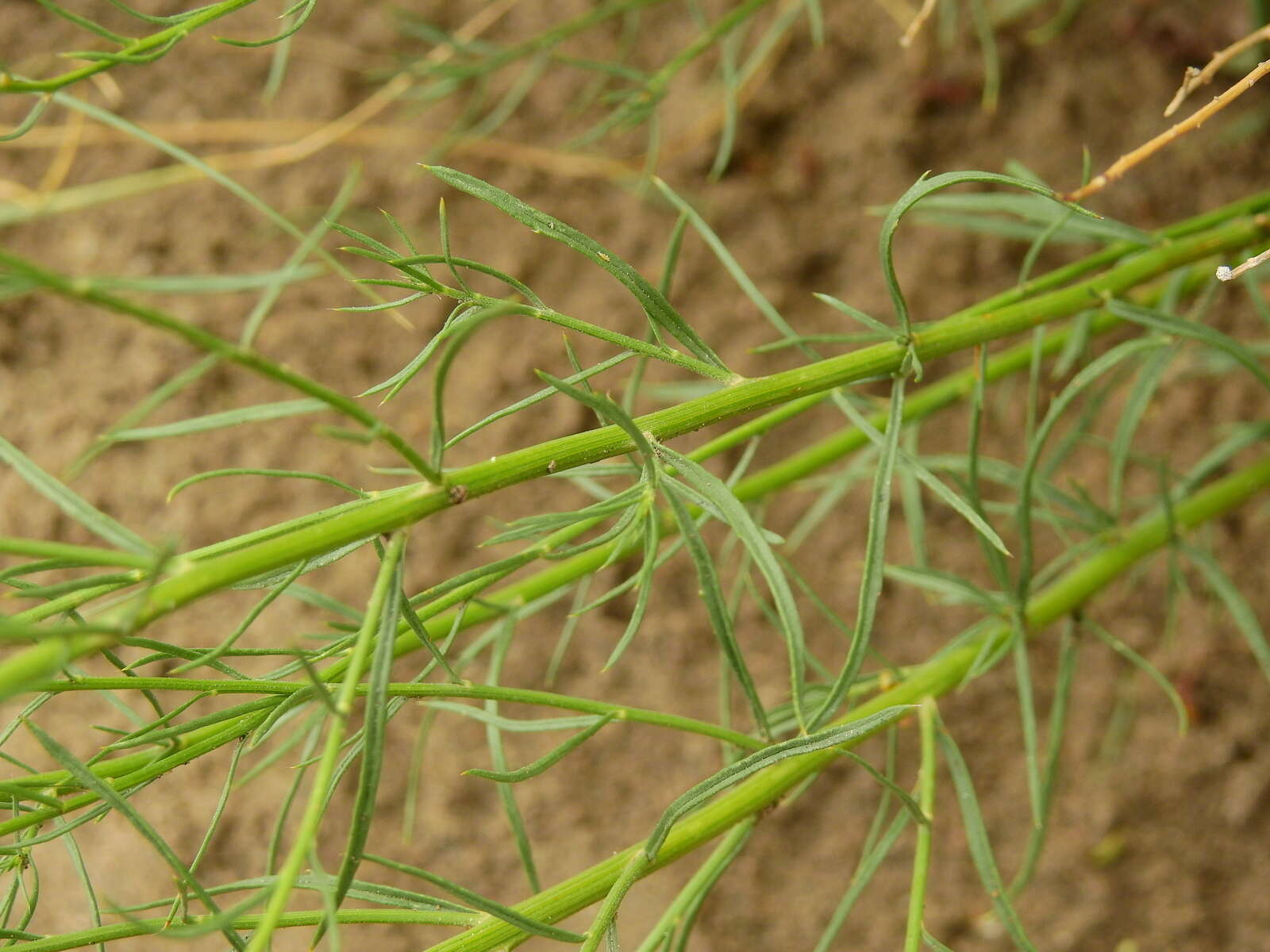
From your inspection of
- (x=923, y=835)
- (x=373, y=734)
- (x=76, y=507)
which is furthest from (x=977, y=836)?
(x=76, y=507)

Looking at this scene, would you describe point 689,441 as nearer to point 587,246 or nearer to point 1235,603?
point 1235,603

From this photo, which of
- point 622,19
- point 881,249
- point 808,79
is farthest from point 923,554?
point 622,19

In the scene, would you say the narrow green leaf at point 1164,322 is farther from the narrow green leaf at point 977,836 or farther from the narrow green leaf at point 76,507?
the narrow green leaf at point 76,507

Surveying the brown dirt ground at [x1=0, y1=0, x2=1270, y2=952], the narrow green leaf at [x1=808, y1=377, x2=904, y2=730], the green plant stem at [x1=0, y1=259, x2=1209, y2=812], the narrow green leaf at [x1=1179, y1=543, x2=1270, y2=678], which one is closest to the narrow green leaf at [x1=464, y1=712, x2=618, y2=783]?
the green plant stem at [x1=0, y1=259, x2=1209, y2=812]

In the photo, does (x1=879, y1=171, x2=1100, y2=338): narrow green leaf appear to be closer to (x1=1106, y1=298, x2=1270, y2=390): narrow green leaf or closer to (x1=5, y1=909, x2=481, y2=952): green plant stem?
(x1=1106, y1=298, x2=1270, y2=390): narrow green leaf

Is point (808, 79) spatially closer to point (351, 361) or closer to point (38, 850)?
point (351, 361)

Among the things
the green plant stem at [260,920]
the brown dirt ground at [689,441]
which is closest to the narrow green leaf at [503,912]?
the green plant stem at [260,920]
